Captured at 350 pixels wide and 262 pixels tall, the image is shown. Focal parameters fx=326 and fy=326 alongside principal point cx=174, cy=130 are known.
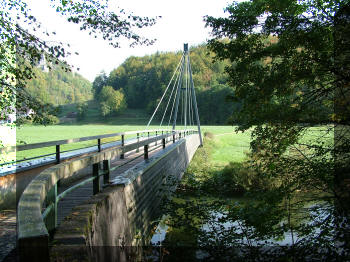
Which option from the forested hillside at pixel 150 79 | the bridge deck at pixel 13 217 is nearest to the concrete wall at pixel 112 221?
the bridge deck at pixel 13 217

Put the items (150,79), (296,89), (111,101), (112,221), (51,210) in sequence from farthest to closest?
(150,79) → (111,101) → (296,89) → (112,221) → (51,210)

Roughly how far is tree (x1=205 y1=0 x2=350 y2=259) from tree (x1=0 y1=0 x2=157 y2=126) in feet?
8.17

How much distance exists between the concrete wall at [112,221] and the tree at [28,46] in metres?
2.39

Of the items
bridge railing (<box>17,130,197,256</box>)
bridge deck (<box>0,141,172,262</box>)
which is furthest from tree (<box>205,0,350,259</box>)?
bridge railing (<box>17,130,197,256</box>)

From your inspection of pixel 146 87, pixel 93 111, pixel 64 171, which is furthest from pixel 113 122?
pixel 64 171

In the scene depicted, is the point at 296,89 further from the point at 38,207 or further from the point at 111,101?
the point at 111,101

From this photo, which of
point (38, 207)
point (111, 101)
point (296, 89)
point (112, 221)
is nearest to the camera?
point (38, 207)

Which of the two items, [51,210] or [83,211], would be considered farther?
[83,211]

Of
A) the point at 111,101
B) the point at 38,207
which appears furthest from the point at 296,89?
the point at 111,101

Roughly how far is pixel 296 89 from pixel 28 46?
18.4 feet

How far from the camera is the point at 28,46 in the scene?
5887 mm

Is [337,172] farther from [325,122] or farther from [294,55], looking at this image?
[294,55]

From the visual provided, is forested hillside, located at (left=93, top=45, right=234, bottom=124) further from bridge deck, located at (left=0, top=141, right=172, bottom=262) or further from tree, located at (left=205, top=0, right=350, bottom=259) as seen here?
bridge deck, located at (left=0, top=141, right=172, bottom=262)

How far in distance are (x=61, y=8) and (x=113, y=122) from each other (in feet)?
216
